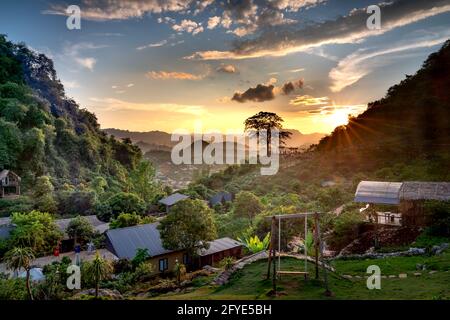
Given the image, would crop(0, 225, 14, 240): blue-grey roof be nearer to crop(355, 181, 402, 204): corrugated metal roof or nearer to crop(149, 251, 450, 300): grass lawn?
crop(149, 251, 450, 300): grass lawn

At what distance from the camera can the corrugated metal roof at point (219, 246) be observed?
19328 mm

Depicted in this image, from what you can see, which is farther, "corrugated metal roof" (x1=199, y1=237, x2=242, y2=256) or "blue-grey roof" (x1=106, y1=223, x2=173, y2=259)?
"corrugated metal roof" (x1=199, y1=237, x2=242, y2=256)

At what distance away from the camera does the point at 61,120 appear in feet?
149

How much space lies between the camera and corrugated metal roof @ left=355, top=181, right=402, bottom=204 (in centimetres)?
1788

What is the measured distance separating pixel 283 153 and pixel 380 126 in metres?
14.8

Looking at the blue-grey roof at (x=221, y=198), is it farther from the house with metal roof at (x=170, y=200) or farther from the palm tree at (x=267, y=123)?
the palm tree at (x=267, y=123)

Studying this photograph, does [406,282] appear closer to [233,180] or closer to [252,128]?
[252,128]

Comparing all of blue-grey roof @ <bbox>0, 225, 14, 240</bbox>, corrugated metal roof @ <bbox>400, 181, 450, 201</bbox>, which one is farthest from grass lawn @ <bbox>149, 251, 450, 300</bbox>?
blue-grey roof @ <bbox>0, 225, 14, 240</bbox>

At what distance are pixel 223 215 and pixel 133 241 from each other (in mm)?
11637

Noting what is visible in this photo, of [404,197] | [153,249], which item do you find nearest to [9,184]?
[153,249]

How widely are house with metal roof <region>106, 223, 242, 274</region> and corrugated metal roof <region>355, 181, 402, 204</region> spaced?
30.1 ft

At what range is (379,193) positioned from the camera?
60.5 ft

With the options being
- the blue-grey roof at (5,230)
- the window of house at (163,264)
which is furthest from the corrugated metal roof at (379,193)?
the blue-grey roof at (5,230)

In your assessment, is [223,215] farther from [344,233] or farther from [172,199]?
[344,233]
